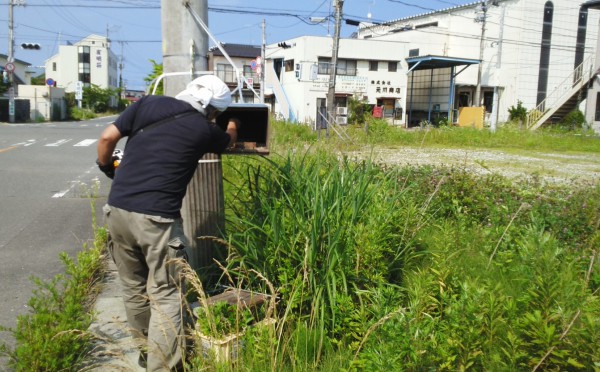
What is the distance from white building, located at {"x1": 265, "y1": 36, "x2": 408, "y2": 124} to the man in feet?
119

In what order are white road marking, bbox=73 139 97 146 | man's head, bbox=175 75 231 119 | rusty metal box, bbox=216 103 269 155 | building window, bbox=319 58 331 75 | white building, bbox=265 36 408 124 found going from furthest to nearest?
building window, bbox=319 58 331 75 < white building, bbox=265 36 408 124 < white road marking, bbox=73 139 97 146 < rusty metal box, bbox=216 103 269 155 < man's head, bbox=175 75 231 119

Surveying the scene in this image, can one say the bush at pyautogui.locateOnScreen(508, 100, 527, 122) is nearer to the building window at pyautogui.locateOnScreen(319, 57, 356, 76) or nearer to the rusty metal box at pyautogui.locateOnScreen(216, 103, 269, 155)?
the building window at pyautogui.locateOnScreen(319, 57, 356, 76)

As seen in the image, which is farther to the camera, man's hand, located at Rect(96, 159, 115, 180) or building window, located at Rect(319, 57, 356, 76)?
building window, located at Rect(319, 57, 356, 76)

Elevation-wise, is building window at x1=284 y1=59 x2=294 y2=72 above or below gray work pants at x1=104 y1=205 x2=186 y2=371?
above

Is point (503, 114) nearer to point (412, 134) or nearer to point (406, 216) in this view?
point (412, 134)

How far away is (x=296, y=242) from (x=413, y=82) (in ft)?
149

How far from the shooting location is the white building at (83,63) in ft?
246

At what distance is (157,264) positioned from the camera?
297 centimetres

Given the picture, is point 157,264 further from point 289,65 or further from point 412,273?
point 289,65

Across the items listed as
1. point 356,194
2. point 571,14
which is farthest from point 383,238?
point 571,14

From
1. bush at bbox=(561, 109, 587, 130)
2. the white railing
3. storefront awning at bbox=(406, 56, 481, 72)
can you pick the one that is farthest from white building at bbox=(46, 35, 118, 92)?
bush at bbox=(561, 109, 587, 130)

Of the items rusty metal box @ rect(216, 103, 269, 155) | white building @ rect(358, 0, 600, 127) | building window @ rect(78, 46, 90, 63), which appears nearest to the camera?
rusty metal box @ rect(216, 103, 269, 155)

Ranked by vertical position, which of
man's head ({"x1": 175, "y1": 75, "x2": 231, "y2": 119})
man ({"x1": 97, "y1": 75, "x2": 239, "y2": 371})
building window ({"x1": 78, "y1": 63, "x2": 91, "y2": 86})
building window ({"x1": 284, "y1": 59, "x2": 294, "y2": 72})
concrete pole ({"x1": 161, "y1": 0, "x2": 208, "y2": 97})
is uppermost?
building window ({"x1": 78, "y1": 63, "x2": 91, "y2": 86})

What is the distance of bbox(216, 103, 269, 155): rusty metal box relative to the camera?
159 inches
